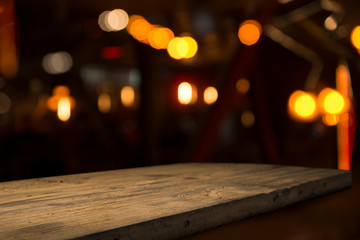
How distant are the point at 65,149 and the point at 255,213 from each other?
5.77 m

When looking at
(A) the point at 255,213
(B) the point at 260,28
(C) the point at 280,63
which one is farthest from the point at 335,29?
(A) the point at 255,213

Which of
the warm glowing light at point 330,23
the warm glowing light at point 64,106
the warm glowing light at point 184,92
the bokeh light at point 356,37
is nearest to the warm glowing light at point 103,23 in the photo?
the warm glowing light at point 330,23

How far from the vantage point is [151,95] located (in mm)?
6012

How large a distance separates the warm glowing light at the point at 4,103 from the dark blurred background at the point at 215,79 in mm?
1927

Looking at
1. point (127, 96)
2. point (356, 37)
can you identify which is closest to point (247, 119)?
point (127, 96)

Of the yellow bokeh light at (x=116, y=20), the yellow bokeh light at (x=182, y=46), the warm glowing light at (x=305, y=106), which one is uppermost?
the yellow bokeh light at (x=116, y=20)

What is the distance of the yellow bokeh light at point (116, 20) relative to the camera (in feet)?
24.6

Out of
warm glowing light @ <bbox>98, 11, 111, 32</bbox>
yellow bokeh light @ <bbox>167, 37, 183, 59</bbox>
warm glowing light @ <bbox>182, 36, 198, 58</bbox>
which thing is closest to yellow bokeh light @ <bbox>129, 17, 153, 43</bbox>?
warm glowing light @ <bbox>98, 11, 111, 32</bbox>

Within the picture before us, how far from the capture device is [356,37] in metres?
5.58

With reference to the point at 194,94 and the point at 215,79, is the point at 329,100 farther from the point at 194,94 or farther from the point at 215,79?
the point at 194,94

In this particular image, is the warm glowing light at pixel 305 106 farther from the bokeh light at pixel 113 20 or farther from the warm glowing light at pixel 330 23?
the bokeh light at pixel 113 20

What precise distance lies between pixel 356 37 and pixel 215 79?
7.22ft

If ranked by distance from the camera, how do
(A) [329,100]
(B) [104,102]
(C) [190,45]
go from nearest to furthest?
(A) [329,100] → (C) [190,45] → (B) [104,102]

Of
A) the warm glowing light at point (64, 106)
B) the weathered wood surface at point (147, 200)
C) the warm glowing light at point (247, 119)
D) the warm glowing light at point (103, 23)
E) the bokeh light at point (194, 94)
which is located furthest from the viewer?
the bokeh light at point (194, 94)
